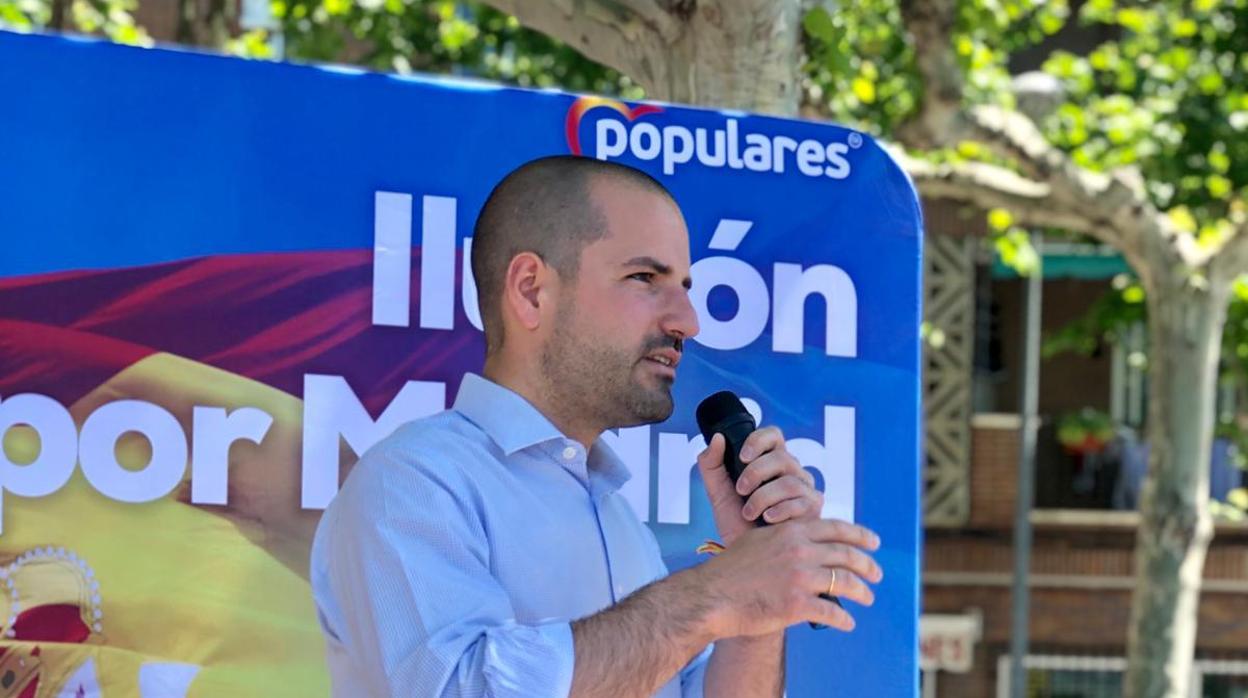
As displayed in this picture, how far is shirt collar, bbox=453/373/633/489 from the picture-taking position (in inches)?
106

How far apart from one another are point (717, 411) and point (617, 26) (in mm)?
2034

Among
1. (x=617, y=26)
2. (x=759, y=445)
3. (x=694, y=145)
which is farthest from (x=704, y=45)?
(x=759, y=445)

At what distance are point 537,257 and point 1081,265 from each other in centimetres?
1470

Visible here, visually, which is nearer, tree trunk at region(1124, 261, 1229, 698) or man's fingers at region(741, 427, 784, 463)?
man's fingers at region(741, 427, 784, 463)

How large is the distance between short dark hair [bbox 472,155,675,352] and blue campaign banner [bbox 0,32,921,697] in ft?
0.99

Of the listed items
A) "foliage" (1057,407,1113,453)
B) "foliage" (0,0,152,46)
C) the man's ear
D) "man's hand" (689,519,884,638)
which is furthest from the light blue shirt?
"foliage" (1057,407,1113,453)

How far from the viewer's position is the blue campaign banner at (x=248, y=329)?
9.52 ft

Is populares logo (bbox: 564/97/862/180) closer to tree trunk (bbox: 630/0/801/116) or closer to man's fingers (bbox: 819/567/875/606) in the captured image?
tree trunk (bbox: 630/0/801/116)

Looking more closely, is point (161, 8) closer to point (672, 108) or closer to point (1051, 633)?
point (1051, 633)

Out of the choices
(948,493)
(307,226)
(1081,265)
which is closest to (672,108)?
(307,226)

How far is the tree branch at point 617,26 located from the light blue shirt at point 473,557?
184 centimetres

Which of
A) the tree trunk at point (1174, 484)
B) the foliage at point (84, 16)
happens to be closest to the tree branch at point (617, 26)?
the tree trunk at point (1174, 484)

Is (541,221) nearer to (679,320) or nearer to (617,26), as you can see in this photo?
(679,320)

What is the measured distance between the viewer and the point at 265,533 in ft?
9.82
